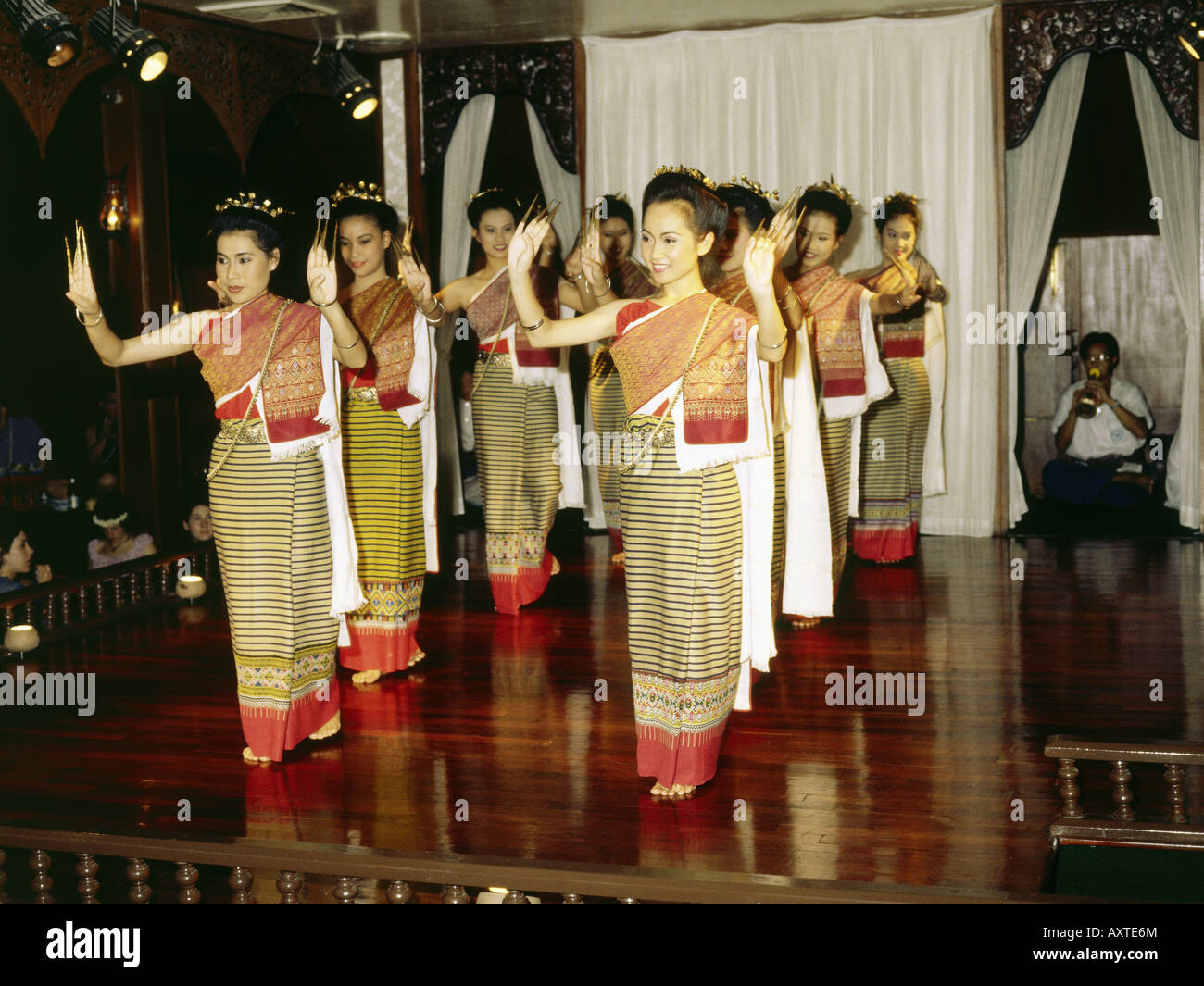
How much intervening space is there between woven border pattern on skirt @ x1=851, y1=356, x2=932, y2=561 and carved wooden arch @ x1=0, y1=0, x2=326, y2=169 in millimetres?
3791

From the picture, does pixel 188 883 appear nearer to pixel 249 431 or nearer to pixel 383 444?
pixel 249 431

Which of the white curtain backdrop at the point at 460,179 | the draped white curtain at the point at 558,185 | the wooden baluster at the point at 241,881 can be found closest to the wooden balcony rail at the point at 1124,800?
the wooden baluster at the point at 241,881

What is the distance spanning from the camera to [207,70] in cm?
726

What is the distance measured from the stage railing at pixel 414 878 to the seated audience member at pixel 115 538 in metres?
3.39

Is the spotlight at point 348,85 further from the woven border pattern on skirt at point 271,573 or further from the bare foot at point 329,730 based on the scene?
the bare foot at point 329,730

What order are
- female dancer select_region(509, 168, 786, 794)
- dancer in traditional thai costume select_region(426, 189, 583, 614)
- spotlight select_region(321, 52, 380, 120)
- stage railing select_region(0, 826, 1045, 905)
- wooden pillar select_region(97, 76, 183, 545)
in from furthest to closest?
wooden pillar select_region(97, 76, 183, 545) < spotlight select_region(321, 52, 380, 120) < dancer in traditional thai costume select_region(426, 189, 583, 614) < female dancer select_region(509, 168, 786, 794) < stage railing select_region(0, 826, 1045, 905)

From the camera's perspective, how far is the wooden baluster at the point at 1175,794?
11.0 ft

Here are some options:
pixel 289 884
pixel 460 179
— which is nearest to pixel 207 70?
pixel 460 179

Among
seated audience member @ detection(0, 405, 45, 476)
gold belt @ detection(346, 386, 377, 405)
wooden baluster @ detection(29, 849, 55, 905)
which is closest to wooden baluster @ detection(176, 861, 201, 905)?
wooden baluster @ detection(29, 849, 55, 905)

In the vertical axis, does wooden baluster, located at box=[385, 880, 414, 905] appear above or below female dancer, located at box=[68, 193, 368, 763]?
below

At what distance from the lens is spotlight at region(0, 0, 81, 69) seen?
181 inches

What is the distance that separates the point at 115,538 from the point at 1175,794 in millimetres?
4930

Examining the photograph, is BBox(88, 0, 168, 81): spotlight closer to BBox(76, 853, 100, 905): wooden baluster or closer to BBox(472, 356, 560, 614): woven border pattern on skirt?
BBox(472, 356, 560, 614): woven border pattern on skirt
